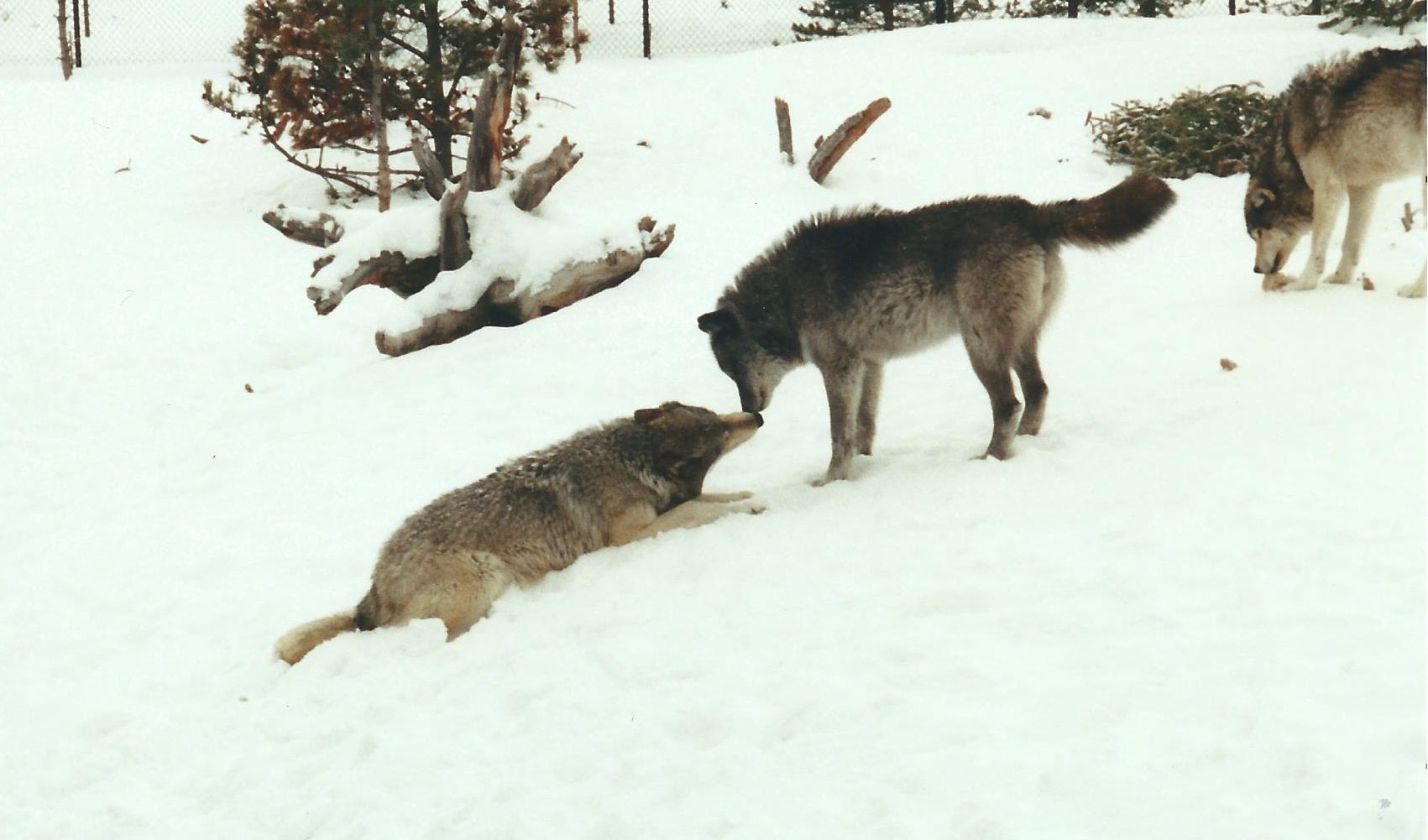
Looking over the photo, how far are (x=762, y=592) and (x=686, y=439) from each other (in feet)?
5.31

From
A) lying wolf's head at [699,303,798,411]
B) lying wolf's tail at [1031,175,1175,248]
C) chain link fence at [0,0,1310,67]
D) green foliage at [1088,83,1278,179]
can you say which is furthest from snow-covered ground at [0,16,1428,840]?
chain link fence at [0,0,1310,67]

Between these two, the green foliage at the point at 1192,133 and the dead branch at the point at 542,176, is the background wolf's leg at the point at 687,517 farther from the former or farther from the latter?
the green foliage at the point at 1192,133

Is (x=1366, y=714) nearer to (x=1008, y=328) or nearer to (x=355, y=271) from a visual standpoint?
(x=1008, y=328)

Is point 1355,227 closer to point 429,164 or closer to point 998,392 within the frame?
point 998,392

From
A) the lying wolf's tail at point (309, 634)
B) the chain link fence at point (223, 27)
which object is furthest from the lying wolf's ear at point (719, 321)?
the chain link fence at point (223, 27)

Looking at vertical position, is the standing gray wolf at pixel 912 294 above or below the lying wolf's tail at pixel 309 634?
above

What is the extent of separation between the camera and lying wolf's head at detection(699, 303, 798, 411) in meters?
7.25

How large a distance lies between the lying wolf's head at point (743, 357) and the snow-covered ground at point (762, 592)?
0.63 meters

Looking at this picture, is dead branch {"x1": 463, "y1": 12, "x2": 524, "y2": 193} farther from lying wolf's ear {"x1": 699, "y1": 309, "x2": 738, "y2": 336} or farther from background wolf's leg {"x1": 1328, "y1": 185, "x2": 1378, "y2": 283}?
background wolf's leg {"x1": 1328, "y1": 185, "x2": 1378, "y2": 283}

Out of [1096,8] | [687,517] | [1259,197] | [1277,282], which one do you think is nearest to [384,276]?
[687,517]

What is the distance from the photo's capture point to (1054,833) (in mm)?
3125

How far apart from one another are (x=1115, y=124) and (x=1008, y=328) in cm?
1237

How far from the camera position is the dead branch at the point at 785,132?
17.0 m

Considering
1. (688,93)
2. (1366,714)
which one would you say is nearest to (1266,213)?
(1366,714)
